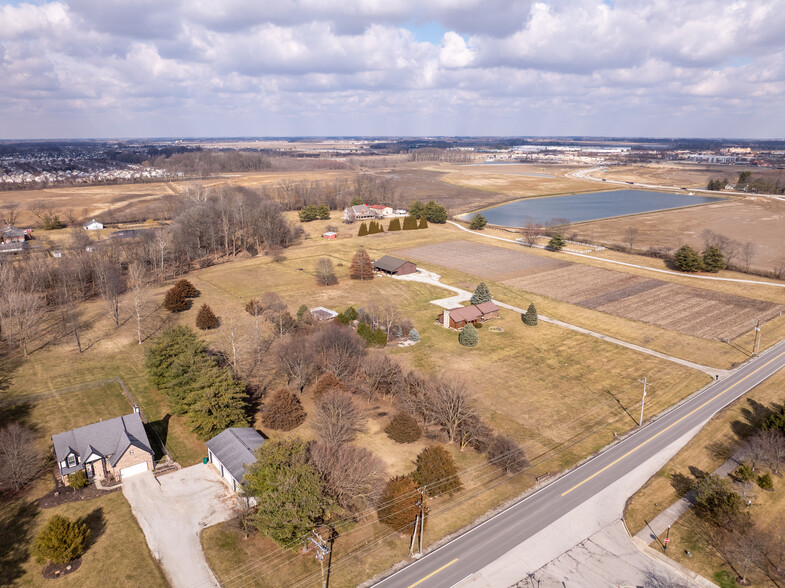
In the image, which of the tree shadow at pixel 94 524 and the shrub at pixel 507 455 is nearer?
the tree shadow at pixel 94 524

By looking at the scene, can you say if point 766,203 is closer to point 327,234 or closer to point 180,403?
point 327,234

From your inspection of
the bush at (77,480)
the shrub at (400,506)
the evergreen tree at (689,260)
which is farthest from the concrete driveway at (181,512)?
the evergreen tree at (689,260)

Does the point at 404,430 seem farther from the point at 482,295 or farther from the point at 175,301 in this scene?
the point at 175,301

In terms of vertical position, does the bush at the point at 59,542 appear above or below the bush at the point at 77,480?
above

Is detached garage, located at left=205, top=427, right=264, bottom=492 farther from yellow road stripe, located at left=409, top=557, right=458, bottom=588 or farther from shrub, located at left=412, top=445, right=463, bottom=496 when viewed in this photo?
yellow road stripe, located at left=409, top=557, right=458, bottom=588

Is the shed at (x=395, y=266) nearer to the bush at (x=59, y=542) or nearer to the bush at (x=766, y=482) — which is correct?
the bush at (x=766, y=482)

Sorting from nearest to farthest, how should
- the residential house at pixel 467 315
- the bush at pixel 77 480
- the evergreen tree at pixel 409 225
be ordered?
the bush at pixel 77 480 → the residential house at pixel 467 315 → the evergreen tree at pixel 409 225

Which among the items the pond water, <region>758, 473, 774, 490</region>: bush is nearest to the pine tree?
<region>758, 473, 774, 490</region>: bush

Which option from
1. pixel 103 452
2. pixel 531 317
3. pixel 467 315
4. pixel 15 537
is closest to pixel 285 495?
pixel 103 452
